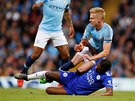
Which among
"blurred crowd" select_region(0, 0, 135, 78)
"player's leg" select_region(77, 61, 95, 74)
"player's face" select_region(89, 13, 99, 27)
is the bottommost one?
"blurred crowd" select_region(0, 0, 135, 78)

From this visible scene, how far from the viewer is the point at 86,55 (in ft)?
43.0

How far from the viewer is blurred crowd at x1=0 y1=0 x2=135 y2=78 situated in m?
21.3

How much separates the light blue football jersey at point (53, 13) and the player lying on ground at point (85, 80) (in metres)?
1.84

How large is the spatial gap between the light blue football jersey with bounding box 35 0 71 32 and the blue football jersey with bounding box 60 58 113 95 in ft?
6.68

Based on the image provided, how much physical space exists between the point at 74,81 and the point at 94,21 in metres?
1.36

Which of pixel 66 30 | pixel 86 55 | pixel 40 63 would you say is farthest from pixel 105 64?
pixel 66 30

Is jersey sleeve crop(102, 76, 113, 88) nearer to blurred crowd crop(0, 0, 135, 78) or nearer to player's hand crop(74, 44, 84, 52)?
player's hand crop(74, 44, 84, 52)

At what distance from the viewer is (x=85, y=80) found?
1309 cm

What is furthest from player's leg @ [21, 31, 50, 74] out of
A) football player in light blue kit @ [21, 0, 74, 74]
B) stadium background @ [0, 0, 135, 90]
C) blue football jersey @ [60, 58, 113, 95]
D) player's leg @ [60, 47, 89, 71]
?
stadium background @ [0, 0, 135, 90]

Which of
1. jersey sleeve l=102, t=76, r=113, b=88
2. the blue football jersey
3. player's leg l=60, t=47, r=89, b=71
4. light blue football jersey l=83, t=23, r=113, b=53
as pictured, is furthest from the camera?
player's leg l=60, t=47, r=89, b=71

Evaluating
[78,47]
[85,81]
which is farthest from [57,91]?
[78,47]

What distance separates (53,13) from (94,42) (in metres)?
1.58

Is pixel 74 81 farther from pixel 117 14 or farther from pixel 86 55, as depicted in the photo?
pixel 117 14

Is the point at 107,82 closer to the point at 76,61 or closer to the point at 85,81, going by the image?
the point at 85,81
